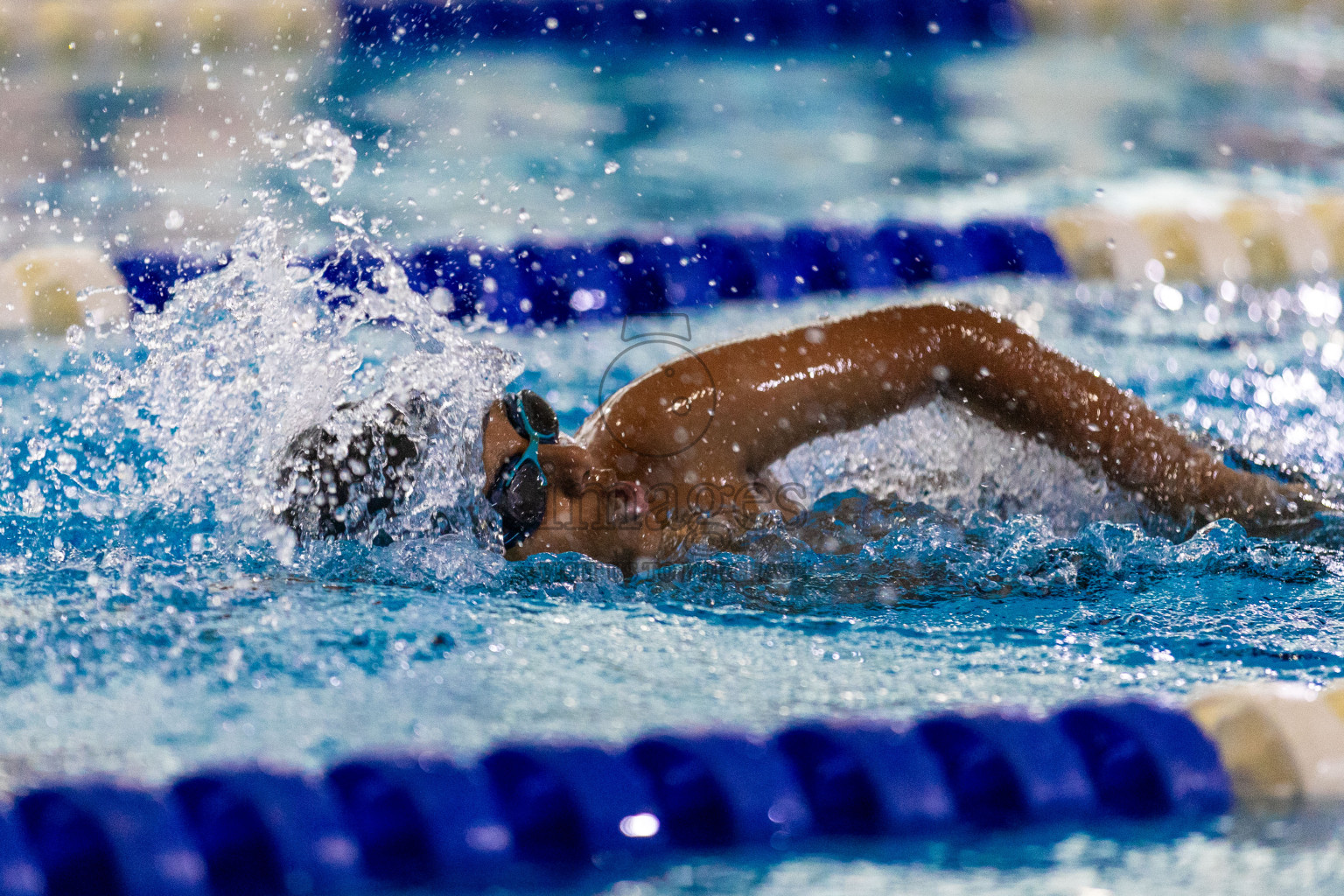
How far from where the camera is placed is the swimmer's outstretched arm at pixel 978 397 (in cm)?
187

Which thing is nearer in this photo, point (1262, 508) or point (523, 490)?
point (523, 490)

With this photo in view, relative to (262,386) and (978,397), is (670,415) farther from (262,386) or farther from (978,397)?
(262,386)

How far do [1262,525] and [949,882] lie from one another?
913 mm

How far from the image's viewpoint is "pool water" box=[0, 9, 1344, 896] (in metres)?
1.39

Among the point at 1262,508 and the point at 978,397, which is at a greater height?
the point at 978,397

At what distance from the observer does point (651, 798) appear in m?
1.30

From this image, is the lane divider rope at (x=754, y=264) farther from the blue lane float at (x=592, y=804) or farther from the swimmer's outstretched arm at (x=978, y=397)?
the blue lane float at (x=592, y=804)

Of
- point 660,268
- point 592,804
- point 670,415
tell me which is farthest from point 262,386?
point 660,268

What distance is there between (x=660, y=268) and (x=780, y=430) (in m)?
1.18

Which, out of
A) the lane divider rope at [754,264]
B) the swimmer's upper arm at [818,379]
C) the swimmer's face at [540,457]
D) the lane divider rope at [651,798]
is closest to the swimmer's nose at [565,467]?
the swimmer's face at [540,457]

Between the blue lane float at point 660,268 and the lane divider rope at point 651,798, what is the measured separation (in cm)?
167

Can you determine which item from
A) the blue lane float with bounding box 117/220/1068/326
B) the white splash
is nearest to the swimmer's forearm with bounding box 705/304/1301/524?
the white splash

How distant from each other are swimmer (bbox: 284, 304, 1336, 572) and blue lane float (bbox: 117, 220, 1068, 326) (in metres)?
1.05

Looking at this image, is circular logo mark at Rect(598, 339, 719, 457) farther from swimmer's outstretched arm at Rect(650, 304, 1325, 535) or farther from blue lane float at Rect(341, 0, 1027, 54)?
blue lane float at Rect(341, 0, 1027, 54)
